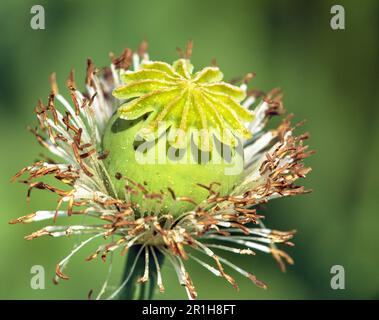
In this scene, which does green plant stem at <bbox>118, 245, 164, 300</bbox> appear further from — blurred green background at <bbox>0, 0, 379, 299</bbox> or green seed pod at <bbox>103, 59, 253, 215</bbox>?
blurred green background at <bbox>0, 0, 379, 299</bbox>

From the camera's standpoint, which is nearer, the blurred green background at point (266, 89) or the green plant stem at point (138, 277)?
the green plant stem at point (138, 277)

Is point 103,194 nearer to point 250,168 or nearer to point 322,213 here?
point 250,168

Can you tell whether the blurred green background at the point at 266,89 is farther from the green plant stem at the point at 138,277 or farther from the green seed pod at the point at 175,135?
the green seed pod at the point at 175,135

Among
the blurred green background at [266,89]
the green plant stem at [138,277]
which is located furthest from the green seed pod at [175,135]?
the blurred green background at [266,89]

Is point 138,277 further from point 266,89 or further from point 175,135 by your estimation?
point 266,89

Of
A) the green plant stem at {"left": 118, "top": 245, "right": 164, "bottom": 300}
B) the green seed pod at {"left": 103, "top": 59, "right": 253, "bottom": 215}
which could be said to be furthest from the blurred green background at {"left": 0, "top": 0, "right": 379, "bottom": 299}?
the green seed pod at {"left": 103, "top": 59, "right": 253, "bottom": 215}

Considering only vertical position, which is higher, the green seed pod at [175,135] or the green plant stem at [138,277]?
the green seed pod at [175,135]

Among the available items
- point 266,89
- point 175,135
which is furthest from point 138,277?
point 266,89
